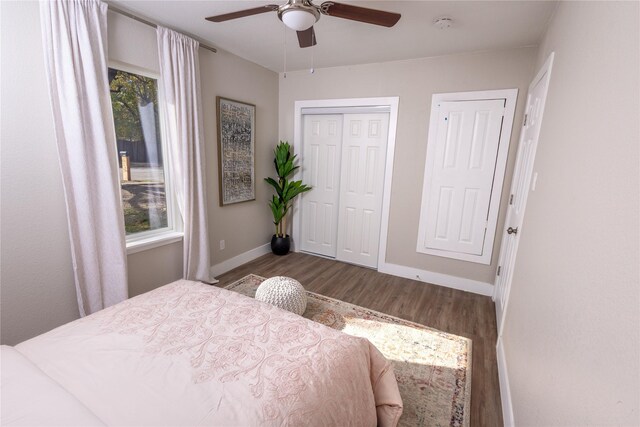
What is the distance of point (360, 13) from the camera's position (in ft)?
5.18

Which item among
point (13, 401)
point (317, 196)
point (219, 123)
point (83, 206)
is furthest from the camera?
point (317, 196)

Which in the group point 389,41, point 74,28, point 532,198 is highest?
point 389,41

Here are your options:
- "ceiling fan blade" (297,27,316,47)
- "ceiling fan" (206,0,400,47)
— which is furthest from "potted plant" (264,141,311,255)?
"ceiling fan" (206,0,400,47)

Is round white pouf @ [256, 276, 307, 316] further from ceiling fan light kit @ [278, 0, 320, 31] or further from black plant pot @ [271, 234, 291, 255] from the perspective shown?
ceiling fan light kit @ [278, 0, 320, 31]

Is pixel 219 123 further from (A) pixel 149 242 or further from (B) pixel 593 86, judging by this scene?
(B) pixel 593 86

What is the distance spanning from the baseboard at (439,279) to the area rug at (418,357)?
0.96m

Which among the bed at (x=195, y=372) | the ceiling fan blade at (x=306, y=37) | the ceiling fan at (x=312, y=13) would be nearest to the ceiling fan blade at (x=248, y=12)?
the ceiling fan at (x=312, y=13)

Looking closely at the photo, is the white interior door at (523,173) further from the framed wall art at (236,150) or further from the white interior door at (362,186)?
the framed wall art at (236,150)

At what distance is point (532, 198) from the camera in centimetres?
179

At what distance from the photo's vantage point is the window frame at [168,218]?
2383mm

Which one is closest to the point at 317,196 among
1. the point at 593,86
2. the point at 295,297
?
the point at 295,297

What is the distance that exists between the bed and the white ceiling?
2098mm

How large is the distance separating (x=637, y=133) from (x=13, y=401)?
192cm

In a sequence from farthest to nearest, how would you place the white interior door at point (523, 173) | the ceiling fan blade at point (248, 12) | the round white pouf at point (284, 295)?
the round white pouf at point (284, 295)
the white interior door at point (523, 173)
the ceiling fan blade at point (248, 12)
